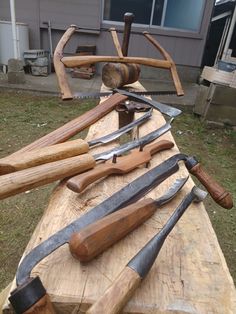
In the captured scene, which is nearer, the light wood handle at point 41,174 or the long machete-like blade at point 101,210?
the long machete-like blade at point 101,210

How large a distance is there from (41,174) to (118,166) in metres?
0.36

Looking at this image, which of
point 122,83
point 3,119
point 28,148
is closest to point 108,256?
point 28,148

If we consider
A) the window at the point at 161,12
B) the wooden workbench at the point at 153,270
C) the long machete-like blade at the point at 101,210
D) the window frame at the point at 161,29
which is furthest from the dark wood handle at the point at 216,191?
the window at the point at 161,12

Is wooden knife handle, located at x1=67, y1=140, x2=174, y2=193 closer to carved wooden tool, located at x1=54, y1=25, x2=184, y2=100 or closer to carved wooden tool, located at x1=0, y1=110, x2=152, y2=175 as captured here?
carved wooden tool, located at x1=0, y1=110, x2=152, y2=175

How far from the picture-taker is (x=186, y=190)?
1257mm

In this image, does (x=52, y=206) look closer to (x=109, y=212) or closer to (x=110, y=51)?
(x=109, y=212)

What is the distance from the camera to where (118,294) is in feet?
2.34

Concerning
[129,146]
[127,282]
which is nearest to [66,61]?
[129,146]

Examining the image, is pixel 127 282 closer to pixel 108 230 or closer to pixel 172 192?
pixel 108 230

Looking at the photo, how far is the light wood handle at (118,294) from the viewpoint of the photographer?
68 cm

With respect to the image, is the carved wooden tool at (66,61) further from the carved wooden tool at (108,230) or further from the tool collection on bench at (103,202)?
the carved wooden tool at (108,230)

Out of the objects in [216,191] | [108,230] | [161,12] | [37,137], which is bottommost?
[37,137]

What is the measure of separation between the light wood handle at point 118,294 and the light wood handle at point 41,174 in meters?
0.47

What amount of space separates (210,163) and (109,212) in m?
3.20
